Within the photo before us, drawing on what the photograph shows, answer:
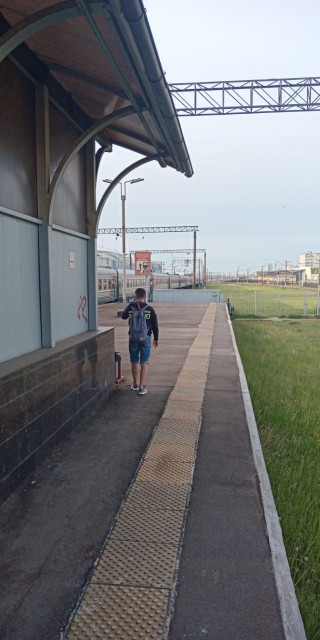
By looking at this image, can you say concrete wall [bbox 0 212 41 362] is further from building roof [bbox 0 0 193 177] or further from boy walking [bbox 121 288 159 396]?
boy walking [bbox 121 288 159 396]

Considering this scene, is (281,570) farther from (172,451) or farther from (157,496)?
(172,451)

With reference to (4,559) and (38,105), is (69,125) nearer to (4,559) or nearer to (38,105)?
(38,105)

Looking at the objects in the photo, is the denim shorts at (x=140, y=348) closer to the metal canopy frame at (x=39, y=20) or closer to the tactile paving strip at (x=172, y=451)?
the tactile paving strip at (x=172, y=451)

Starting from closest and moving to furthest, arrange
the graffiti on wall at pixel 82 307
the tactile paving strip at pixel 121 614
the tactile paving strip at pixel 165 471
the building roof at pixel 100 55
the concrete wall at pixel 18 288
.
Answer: the tactile paving strip at pixel 121 614 → the building roof at pixel 100 55 → the tactile paving strip at pixel 165 471 → the concrete wall at pixel 18 288 → the graffiti on wall at pixel 82 307

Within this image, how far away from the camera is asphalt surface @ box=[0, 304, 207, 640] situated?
248cm

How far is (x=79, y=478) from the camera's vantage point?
4.09 meters

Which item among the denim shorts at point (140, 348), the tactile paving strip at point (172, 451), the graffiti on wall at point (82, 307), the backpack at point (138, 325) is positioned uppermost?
the graffiti on wall at point (82, 307)

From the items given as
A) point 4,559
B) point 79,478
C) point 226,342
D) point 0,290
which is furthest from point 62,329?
point 226,342

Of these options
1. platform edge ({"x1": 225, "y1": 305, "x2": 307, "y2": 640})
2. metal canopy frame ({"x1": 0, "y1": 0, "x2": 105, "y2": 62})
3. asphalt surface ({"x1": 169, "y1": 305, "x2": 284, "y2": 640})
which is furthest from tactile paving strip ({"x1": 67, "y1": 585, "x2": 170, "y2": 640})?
metal canopy frame ({"x1": 0, "y1": 0, "x2": 105, "y2": 62})

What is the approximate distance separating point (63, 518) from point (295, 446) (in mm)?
2968

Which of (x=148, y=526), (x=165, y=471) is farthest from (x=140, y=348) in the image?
(x=148, y=526)

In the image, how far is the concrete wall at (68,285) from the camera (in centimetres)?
538

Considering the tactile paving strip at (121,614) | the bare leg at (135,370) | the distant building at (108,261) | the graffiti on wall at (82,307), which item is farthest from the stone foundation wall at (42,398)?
the distant building at (108,261)

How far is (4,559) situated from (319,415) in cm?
472
